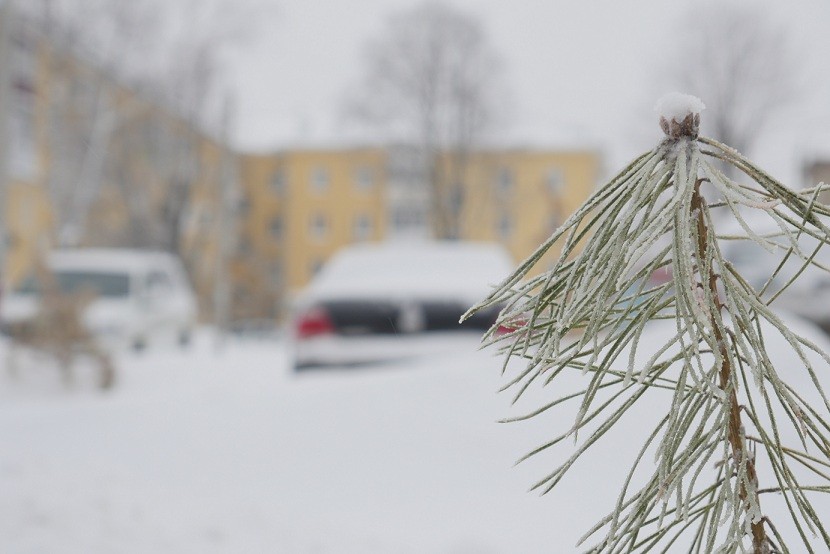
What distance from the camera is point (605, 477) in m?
2.58

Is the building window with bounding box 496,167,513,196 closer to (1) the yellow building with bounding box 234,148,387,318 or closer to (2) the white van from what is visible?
(1) the yellow building with bounding box 234,148,387,318

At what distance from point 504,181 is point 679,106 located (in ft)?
138

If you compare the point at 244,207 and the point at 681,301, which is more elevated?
the point at 244,207

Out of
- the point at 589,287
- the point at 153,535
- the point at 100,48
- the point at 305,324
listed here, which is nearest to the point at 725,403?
the point at 589,287

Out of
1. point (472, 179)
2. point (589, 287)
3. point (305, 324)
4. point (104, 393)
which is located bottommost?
point (104, 393)

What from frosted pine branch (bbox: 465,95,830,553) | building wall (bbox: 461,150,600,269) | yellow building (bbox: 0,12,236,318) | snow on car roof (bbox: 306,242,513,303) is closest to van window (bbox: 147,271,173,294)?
yellow building (bbox: 0,12,236,318)

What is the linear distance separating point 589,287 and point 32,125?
112 ft

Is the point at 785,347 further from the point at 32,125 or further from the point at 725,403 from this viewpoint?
the point at 32,125

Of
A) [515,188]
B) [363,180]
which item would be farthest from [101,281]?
[363,180]

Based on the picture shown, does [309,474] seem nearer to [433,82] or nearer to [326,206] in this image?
[433,82]

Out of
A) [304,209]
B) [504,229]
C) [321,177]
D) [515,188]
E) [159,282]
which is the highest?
[321,177]

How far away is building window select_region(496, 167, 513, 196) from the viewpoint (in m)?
41.0

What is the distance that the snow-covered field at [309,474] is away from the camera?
8.71ft

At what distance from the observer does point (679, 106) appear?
3.10 ft
